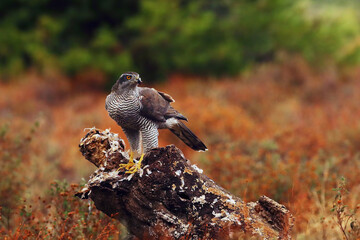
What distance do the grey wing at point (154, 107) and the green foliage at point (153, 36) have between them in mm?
8891

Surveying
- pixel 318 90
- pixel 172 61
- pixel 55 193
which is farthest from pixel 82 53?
pixel 55 193

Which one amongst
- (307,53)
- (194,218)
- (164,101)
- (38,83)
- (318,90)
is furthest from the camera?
(307,53)

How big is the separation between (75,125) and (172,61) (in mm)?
4286

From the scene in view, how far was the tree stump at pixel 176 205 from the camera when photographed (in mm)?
3258

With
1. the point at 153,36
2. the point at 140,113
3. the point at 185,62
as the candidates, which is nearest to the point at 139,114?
the point at 140,113

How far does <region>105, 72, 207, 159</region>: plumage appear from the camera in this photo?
3.78 metres

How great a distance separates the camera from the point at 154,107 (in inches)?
155

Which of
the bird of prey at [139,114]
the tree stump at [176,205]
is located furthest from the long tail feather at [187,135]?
the tree stump at [176,205]

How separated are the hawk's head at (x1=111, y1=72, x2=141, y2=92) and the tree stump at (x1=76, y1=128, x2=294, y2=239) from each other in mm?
634

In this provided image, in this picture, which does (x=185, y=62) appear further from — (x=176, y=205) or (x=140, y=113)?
(x=176, y=205)

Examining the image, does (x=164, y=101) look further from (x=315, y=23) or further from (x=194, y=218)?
(x=315, y=23)

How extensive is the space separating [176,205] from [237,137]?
522 cm

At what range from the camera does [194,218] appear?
3314 millimetres

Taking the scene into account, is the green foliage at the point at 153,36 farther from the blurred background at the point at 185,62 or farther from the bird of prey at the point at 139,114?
the bird of prey at the point at 139,114
